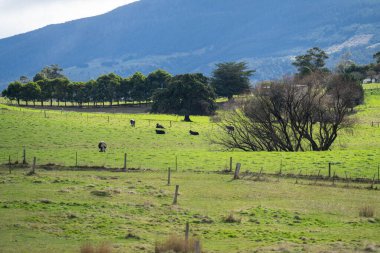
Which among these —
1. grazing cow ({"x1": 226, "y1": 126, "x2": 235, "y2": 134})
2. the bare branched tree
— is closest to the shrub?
the bare branched tree

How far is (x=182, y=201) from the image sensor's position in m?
34.7

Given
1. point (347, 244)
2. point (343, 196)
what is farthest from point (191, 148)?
point (347, 244)

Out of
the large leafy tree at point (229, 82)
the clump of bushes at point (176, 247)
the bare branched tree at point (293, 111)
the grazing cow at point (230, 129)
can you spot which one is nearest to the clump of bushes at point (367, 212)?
the clump of bushes at point (176, 247)

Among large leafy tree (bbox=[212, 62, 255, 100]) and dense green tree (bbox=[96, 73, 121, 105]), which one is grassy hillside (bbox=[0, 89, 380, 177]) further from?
dense green tree (bbox=[96, 73, 121, 105])

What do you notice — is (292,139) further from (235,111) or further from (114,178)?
(114,178)

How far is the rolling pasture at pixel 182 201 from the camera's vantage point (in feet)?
84.5

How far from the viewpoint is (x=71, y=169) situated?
47062 mm

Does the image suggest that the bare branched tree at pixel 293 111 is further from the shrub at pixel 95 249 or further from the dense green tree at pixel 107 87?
the dense green tree at pixel 107 87

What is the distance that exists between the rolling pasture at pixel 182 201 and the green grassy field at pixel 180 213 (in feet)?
0.17

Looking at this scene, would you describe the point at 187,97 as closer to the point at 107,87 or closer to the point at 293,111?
the point at 107,87

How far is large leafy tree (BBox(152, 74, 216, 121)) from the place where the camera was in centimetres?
11612

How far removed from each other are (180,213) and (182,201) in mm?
3490

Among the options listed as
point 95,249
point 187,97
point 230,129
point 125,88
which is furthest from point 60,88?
point 95,249

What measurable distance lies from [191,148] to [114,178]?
82.5ft
